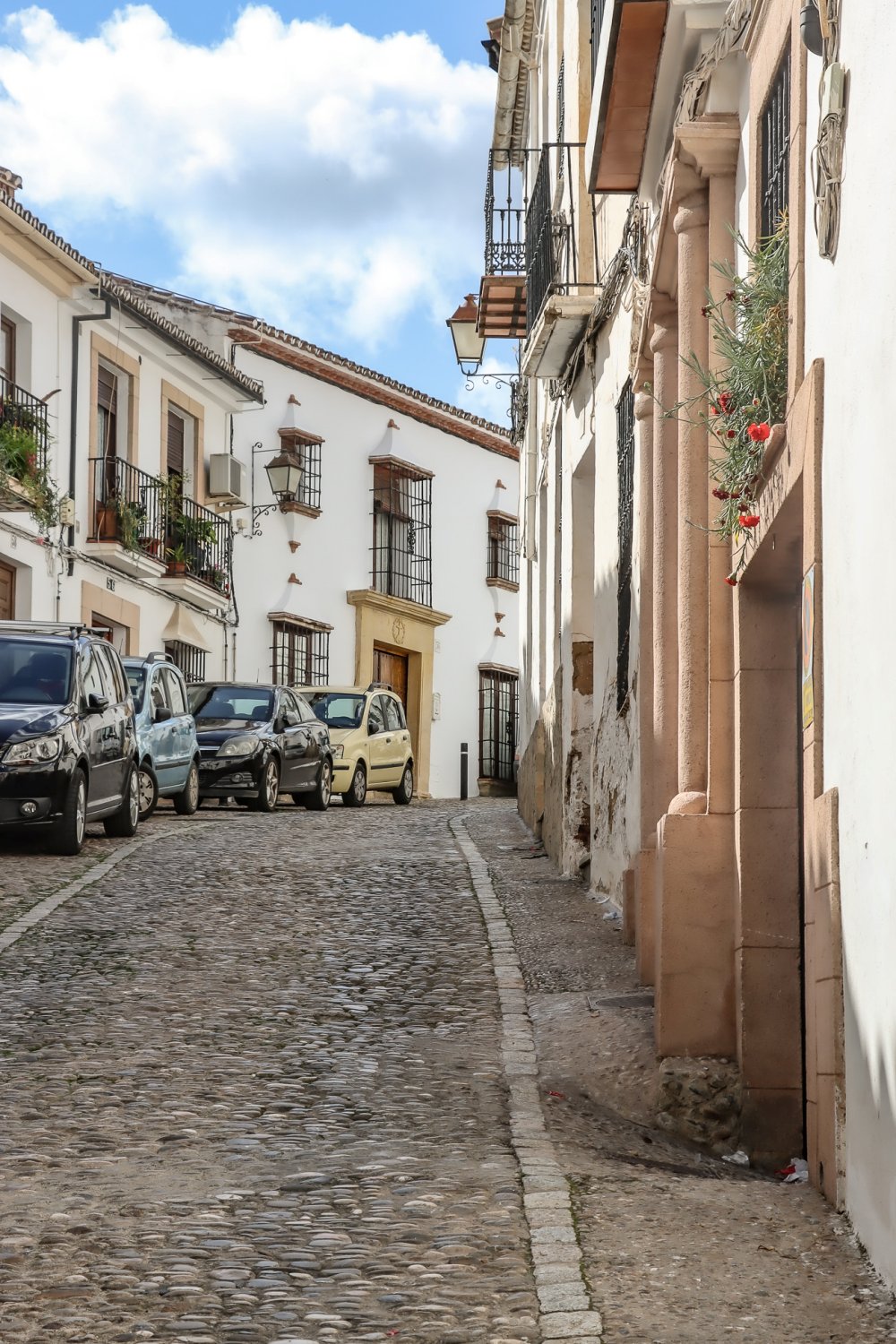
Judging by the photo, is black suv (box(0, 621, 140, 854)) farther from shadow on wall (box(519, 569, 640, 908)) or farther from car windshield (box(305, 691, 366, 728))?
car windshield (box(305, 691, 366, 728))

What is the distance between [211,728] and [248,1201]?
53.0 feet

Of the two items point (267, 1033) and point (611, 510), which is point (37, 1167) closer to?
→ point (267, 1033)

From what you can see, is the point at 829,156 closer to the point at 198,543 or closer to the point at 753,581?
the point at 753,581

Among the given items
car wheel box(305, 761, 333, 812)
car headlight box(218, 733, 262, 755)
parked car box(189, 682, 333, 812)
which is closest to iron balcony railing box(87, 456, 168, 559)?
parked car box(189, 682, 333, 812)

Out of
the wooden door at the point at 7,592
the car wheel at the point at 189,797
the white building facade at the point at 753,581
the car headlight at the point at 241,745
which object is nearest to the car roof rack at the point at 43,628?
the car wheel at the point at 189,797

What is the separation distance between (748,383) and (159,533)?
73.9 feet

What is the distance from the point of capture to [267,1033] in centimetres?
831

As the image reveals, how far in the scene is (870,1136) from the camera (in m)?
5.16

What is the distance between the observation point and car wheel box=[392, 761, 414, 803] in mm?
26828

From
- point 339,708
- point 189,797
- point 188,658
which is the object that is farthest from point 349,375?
point 189,797

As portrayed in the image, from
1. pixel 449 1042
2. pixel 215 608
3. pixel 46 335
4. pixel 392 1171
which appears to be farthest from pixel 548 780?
pixel 215 608

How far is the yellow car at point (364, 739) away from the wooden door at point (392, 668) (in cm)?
916

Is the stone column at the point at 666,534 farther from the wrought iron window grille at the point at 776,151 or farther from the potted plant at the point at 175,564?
the potted plant at the point at 175,564

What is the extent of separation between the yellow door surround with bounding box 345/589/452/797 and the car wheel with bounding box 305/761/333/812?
12.3 metres
